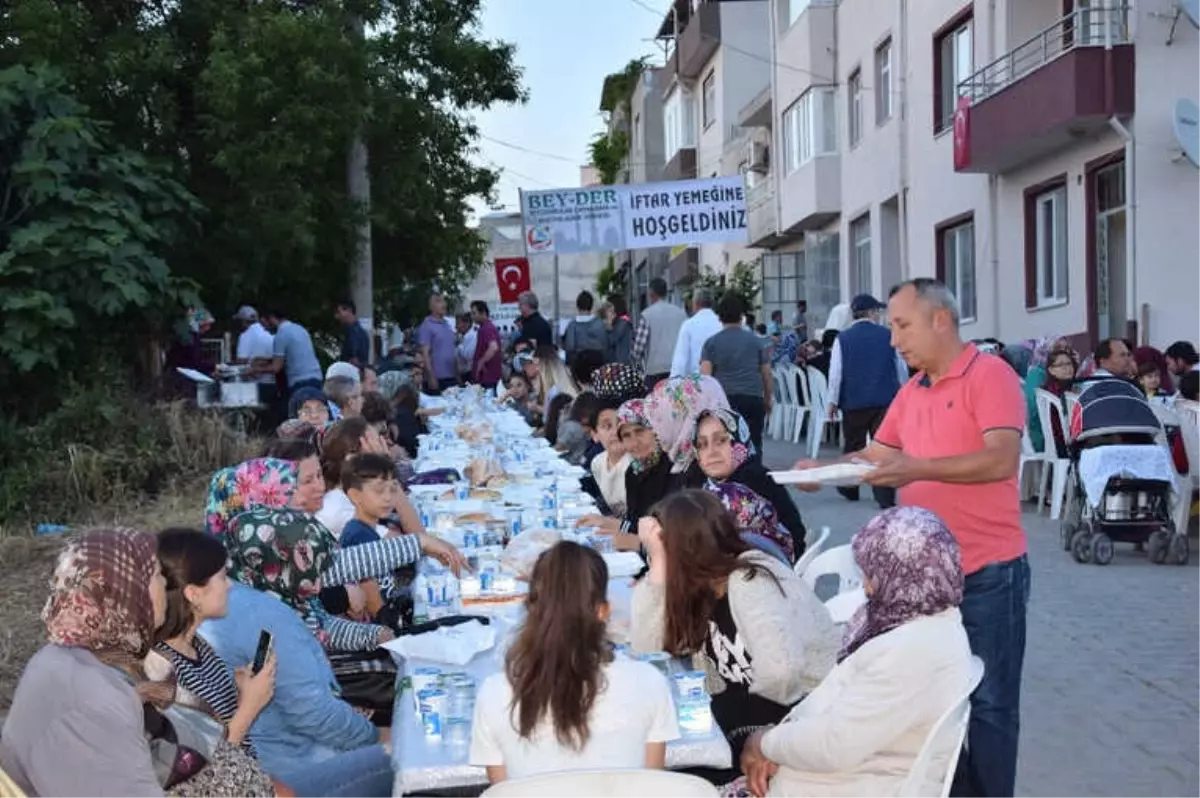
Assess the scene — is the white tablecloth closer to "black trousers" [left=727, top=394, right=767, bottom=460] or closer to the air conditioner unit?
"black trousers" [left=727, top=394, right=767, bottom=460]

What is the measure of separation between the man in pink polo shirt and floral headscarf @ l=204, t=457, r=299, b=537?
259 cm

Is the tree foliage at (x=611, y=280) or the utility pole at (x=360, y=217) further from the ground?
the tree foliage at (x=611, y=280)

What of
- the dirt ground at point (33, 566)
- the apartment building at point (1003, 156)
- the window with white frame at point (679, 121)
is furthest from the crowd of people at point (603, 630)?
the window with white frame at point (679, 121)

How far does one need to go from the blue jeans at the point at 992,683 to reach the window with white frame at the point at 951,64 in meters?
16.9

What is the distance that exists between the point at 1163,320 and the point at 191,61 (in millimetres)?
10939

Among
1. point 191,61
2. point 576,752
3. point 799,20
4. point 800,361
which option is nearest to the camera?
point 576,752

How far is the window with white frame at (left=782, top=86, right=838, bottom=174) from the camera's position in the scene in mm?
28688

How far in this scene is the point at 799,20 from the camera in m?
29.2

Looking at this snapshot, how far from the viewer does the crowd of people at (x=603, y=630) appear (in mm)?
3779

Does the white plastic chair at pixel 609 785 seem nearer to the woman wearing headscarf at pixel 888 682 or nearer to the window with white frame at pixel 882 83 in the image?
the woman wearing headscarf at pixel 888 682

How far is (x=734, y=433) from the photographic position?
21.7 ft

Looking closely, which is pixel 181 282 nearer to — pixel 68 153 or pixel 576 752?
pixel 68 153

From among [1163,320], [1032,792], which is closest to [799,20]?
[1163,320]

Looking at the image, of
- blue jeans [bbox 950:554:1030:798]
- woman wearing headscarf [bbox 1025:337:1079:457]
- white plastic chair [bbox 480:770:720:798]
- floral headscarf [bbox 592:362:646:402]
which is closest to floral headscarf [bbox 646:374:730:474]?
floral headscarf [bbox 592:362:646:402]
